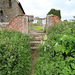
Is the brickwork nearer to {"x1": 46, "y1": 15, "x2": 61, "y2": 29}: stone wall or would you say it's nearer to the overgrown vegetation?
{"x1": 46, "y1": 15, "x2": 61, "y2": 29}: stone wall

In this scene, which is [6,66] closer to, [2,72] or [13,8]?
[2,72]

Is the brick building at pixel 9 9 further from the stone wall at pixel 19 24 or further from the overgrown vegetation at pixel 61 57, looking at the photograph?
the overgrown vegetation at pixel 61 57

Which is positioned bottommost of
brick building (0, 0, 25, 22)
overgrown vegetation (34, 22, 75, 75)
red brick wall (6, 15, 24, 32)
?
overgrown vegetation (34, 22, 75, 75)

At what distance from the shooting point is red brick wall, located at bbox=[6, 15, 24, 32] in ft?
17.1

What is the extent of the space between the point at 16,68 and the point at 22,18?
3.88 metres

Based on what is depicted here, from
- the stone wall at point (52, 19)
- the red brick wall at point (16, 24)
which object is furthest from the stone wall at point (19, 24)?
the stone wall at point (52, 19)

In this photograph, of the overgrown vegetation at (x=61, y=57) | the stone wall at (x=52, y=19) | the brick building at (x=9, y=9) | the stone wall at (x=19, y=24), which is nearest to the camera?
the overgrown vegetation at (x=61, y=57)

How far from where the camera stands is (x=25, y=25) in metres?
5.34

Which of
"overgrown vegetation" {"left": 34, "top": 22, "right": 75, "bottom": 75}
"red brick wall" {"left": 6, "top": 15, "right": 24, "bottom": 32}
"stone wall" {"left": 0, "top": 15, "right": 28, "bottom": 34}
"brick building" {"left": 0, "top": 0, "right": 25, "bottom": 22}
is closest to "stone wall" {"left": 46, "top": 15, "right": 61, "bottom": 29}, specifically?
"stone wall" {"left": 0, "top": 15, "right": 28, "bottom": 34}

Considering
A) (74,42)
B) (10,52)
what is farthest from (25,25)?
(74,42)

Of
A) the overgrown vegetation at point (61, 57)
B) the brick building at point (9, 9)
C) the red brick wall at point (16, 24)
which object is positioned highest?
the brick building at point (9, 9)

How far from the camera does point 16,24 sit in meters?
5.30

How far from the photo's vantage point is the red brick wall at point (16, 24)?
522 cm

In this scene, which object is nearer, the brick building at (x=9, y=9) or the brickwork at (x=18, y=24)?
the brickwork at (x=18, y=24)
